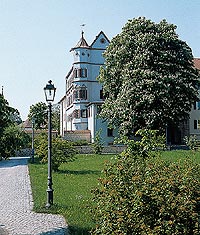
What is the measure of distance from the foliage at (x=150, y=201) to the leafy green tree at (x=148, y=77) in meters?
28.8

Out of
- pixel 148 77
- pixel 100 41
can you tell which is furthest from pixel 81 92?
pixel 148 77

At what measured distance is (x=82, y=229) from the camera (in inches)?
384

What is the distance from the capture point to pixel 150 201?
6.07 m

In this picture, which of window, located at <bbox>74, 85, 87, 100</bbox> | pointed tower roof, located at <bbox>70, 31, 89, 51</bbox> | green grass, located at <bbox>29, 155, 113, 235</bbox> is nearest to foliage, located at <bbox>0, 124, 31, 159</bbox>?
green grass, located at <bbox>29, 155, 113, 235</bbox>

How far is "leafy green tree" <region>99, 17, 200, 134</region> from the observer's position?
36250 mm

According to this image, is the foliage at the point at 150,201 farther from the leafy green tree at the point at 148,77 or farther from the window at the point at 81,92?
the window at the point at 81,92

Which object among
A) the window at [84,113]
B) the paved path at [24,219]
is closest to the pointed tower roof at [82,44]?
the window at [84,113]

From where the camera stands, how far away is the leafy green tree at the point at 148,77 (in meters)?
36.2

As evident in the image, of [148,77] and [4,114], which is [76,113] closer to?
[148,77]

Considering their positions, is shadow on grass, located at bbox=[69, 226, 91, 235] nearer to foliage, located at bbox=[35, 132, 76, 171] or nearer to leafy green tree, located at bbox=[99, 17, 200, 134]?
foliage, located at bbox=[35, 132, 76, 171]

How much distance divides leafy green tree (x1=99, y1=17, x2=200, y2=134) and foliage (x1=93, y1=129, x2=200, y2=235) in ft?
94.4

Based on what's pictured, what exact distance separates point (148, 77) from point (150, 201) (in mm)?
31038

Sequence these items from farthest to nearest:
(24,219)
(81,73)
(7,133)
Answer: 1. (81,73)
2. (24,219)
3. (7,133)

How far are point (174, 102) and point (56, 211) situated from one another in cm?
2733
